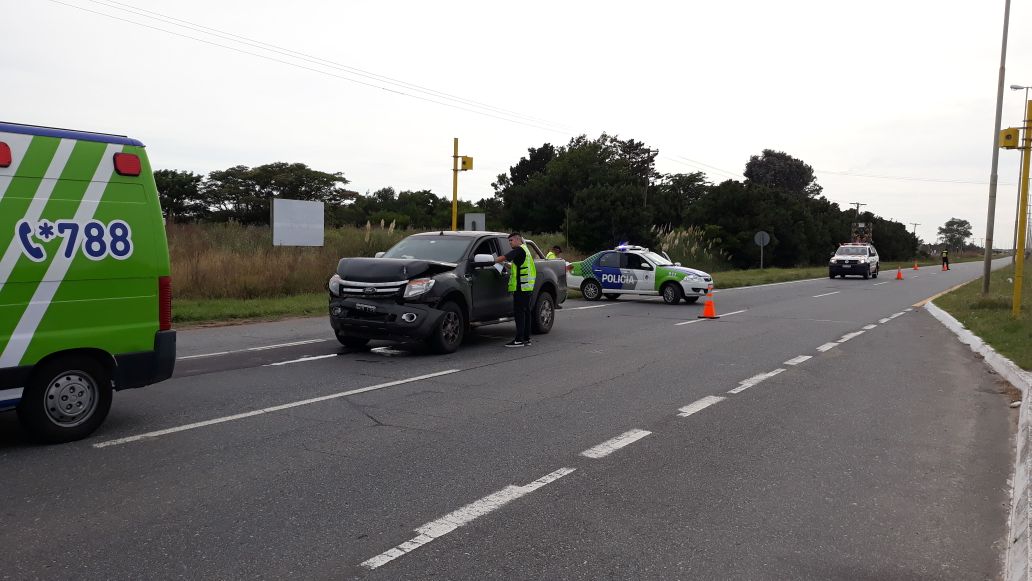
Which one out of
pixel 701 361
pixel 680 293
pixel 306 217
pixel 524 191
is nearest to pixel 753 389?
pixel 701 361

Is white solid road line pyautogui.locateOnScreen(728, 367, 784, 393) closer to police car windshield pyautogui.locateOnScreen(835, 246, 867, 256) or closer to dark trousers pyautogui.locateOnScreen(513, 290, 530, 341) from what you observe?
dark trousers pyautogui.locateOnScreen(513, 290, 530, 341)

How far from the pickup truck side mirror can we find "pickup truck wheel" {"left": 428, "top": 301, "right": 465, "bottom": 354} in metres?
0.72

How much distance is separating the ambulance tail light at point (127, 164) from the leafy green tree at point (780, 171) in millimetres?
99874

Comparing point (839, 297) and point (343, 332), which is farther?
point (839, 297)

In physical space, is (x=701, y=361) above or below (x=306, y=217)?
below

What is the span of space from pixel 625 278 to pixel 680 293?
1.63 metres

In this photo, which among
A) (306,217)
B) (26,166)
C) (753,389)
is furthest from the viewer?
(306,217)

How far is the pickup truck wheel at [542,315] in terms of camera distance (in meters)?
13.5

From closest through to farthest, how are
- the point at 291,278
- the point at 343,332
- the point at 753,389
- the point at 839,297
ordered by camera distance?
1. the point at 753,389
2. the point at 343,332
3. the point at 291,278
4. the point at 839,297

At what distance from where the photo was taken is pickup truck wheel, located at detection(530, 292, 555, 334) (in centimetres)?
1355

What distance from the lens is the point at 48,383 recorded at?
232 inches

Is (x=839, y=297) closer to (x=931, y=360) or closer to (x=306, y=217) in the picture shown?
(x=931, y=360)

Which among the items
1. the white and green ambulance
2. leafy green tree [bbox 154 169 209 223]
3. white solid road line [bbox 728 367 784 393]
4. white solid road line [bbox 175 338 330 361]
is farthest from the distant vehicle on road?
leafy green tree [bbox 154 169 209 223]

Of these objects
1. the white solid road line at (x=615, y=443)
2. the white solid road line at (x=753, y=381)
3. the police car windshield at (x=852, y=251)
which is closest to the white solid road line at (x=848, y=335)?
the white solid road line at (x=753, y=381)
